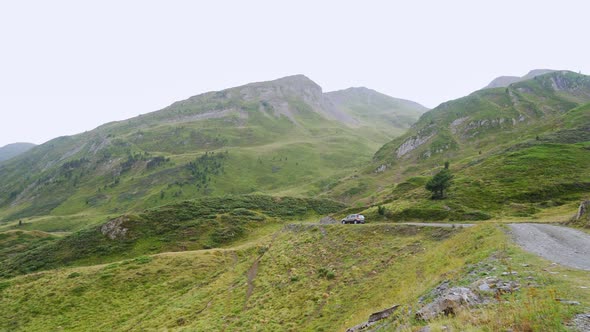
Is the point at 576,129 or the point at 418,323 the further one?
the point at 576,129

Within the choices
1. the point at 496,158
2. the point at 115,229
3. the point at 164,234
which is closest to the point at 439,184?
the point at 496,158

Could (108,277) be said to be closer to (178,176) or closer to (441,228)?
(441,228)

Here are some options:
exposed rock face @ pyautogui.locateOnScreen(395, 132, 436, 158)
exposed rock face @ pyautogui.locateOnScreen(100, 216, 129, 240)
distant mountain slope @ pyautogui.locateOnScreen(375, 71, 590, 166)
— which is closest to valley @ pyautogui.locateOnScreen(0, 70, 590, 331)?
exposed rock face @ pyautogui.locateOnScreen(100, 216, 129, 240)

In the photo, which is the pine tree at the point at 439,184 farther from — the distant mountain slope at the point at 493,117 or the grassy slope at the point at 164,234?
the distant mountain slope at the point at 493,117

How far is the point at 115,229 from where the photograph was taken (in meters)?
58.7

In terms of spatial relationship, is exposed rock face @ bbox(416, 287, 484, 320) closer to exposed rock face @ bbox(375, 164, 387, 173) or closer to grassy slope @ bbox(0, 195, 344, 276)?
grassy slope @ bbox(0, 195, 344, 276)

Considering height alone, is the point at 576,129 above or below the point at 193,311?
above

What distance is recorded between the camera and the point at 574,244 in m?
19.8

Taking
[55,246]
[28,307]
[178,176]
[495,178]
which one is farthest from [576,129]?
[178,176]

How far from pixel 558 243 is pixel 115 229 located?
225ft

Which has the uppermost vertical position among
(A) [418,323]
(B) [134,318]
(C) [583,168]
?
(A) [418,323]

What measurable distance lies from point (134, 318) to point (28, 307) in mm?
15189

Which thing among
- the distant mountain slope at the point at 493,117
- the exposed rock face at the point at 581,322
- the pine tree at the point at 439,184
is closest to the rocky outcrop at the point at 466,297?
the exposed rock face at the point at 581,322

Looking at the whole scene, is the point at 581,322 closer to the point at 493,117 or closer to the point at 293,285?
the point at 293,285
